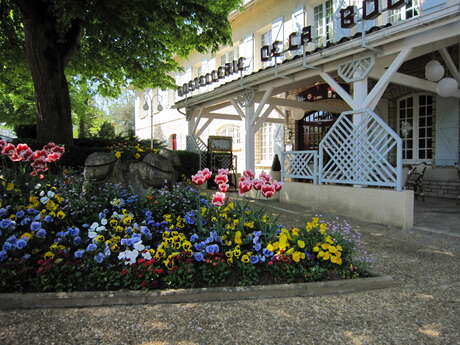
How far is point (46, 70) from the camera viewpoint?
24.7 feet

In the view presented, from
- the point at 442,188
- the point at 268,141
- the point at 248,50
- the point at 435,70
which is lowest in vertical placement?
the point at 442,188

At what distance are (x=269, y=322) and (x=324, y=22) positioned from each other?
9905 mm

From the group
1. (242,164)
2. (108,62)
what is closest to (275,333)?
(108,62)

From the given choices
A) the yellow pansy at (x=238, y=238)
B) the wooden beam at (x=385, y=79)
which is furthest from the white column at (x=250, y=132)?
the yellow pansy at (x=238, y=238)

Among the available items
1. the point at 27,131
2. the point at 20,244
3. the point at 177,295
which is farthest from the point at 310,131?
the point at 20,244

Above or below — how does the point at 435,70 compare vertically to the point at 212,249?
above

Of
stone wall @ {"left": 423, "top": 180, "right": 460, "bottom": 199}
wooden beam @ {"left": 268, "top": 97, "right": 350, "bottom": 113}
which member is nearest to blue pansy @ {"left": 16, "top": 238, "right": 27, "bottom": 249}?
wooden beam @ {"left": 268, "top": 97, "right": 350, "bottom": 113}

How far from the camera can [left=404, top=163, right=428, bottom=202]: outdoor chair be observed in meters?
7.71

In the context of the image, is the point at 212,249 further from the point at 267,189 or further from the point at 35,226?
the point at 35,226

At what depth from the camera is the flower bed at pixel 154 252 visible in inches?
94.7

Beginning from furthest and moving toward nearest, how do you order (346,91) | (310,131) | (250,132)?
(310,131) < (346,91) < (250,132)

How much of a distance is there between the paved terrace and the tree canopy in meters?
6.12

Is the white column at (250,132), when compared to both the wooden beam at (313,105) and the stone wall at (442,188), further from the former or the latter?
the stone wall at (442,188)

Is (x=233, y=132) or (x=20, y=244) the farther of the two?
(x=233, y=132)
